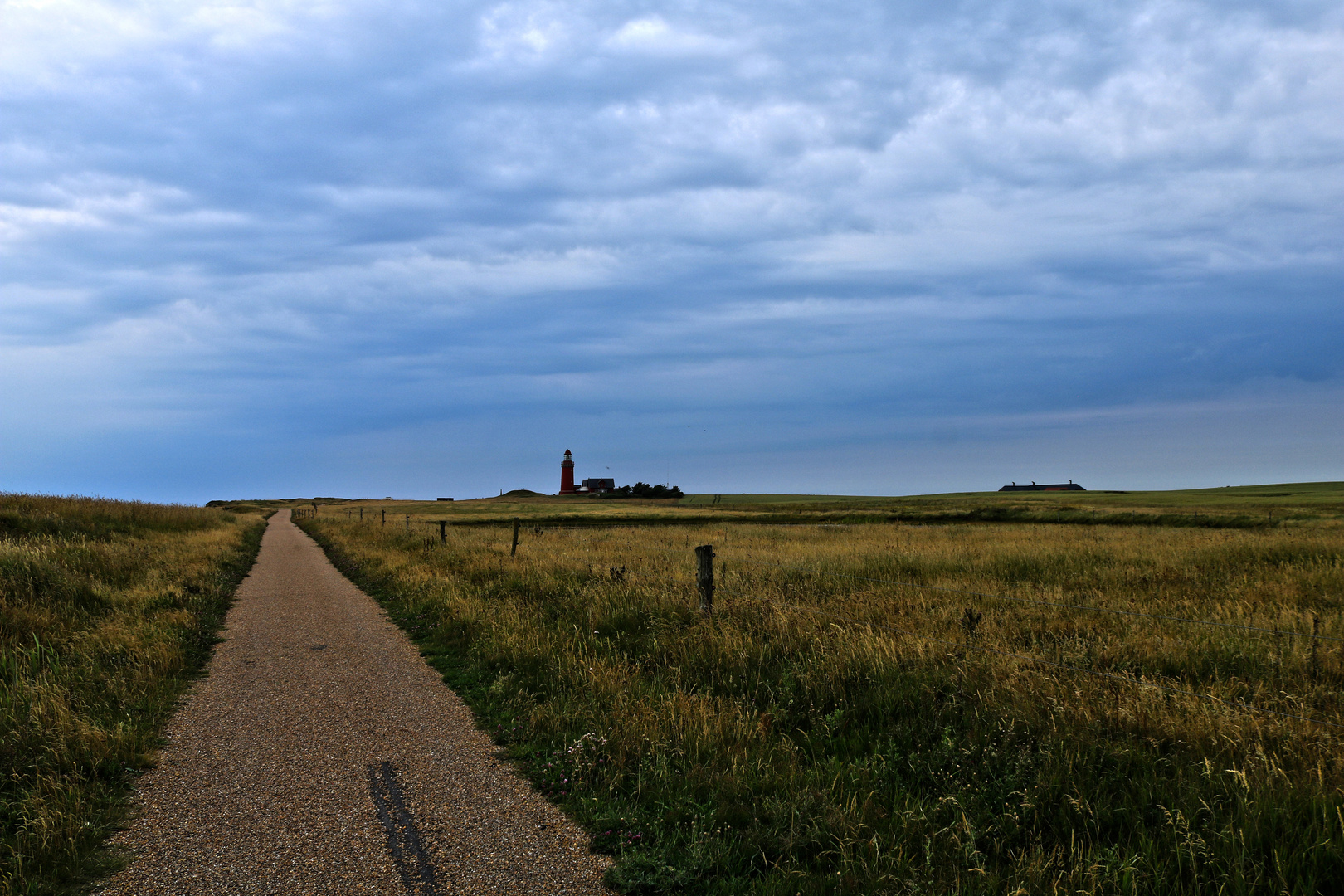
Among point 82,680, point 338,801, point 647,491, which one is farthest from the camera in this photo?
point 647,491

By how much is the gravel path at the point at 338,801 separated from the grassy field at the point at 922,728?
0.41 m

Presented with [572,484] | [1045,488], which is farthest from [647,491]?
[1045,488]

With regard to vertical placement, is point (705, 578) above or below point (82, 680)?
above

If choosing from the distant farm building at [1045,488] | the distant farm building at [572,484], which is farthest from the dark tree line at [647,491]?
the distant farm building at [1045,488]

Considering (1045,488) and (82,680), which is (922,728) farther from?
(1045,488)

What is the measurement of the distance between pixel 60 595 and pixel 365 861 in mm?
11931

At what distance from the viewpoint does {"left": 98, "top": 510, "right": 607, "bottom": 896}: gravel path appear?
4.39 meters

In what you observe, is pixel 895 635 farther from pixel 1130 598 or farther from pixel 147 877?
pixel 147 877

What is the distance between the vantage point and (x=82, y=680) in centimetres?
805

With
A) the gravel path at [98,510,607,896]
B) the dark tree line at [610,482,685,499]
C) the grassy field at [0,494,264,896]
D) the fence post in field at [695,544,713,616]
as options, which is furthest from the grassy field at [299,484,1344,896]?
the dark tree line at [610,482,685,499]

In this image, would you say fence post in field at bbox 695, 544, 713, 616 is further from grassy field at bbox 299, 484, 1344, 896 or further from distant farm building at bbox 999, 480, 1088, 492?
distant farm building at bbox 999, 480, 1088, 492

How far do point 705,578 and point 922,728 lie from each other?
482 centimetres

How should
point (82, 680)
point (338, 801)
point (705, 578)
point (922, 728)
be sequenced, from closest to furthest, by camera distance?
point (338, 801)
point (922, 728)
point (82, 680)
point (705, 578)

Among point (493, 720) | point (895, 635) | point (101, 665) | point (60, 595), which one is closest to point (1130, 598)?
point (895, 635)
